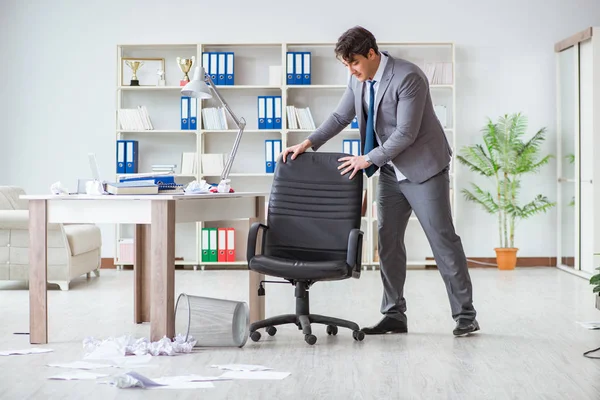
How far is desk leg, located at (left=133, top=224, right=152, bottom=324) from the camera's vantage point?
4332mm

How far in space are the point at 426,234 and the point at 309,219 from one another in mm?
566

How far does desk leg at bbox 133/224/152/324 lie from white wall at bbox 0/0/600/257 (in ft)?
11.4

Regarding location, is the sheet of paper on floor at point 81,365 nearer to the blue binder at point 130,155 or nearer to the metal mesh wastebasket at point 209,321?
the metal mesh wastebasket at point 209,321

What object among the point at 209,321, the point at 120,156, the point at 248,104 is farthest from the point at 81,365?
the point at 248,104

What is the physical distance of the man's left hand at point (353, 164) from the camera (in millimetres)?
3840

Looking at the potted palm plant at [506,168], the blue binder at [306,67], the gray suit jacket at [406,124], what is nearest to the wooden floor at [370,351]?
the gray suit jacket at [406,124]

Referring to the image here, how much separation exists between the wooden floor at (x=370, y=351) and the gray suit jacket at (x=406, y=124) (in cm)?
83

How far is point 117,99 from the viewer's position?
7.46 metres

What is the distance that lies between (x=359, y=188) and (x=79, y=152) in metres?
4.47

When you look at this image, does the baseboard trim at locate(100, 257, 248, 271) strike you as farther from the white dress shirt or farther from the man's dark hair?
the man's dark hair

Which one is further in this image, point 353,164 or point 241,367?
point 353,164

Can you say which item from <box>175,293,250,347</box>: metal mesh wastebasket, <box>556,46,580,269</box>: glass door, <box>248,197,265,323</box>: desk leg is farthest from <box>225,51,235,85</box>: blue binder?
<box>175,293,250,347</box>: metal mesh wastebasket

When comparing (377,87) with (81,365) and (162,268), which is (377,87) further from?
(81,365)

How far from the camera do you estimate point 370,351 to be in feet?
11.7
